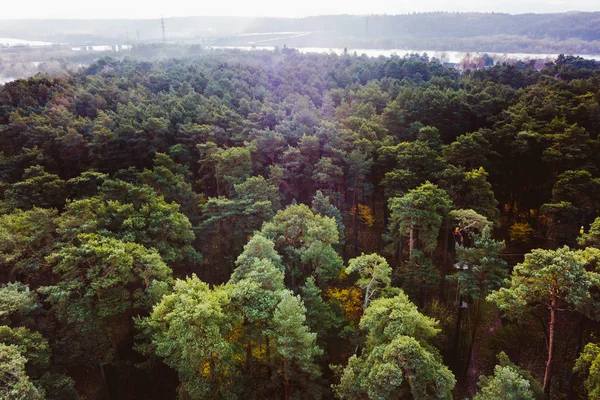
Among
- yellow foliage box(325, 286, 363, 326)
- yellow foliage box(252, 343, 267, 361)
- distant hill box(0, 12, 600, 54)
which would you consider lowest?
yellow foliage box(252, 343, 267, 361)

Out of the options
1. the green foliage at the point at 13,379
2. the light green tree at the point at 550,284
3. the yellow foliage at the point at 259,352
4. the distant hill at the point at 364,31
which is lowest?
the yellow foliage at the point at 259,352

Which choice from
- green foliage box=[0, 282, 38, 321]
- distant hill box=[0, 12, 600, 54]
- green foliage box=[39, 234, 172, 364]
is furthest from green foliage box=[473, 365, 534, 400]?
distant hill box=[0, 12, 600, 54]

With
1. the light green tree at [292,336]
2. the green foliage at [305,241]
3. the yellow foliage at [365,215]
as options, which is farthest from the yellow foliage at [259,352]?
the yellow foliage at [365,215]

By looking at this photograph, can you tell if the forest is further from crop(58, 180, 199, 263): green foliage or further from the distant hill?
the distant hill

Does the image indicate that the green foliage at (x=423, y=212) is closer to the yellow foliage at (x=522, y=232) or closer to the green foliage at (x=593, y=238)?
the green foliage at (x=593, y=238)

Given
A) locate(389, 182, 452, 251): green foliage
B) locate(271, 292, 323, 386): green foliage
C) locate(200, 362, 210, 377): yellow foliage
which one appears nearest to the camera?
locate(271, 292, 323, 386): green foliage

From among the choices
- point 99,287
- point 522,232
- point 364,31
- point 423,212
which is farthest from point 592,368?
point 364,31
